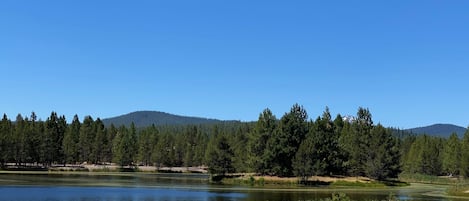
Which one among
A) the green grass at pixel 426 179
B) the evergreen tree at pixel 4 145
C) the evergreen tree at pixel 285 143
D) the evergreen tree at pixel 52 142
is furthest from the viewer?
the evergreen tree at pixel 52 142

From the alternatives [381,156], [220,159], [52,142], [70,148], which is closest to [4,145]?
[52,142]

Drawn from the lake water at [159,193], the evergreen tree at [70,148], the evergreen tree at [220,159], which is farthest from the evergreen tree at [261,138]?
the evergreen tree at [70,148]

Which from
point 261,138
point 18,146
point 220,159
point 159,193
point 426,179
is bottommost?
point 426,179

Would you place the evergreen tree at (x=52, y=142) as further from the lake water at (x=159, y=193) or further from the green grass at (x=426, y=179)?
the green grass at (x=426, y=179)

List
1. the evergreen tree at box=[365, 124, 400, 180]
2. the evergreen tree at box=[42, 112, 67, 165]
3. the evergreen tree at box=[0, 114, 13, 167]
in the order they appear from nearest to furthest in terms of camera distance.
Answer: the evergreen tree at box=[365, 124, 400, 180] < the evergreen tree at box=[0, 114, 13, 167] < the evergreen tree at box=[42, 112, 67, 165]

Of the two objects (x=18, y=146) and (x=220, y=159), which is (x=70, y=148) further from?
(x=220, y=159)

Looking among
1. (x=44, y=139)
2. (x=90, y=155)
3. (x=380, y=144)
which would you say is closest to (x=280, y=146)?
(x=380, y=144)

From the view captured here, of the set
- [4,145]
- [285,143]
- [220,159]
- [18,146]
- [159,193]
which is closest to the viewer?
[159,193]

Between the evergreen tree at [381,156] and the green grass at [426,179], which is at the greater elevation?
the evergreen tree at [381,156]

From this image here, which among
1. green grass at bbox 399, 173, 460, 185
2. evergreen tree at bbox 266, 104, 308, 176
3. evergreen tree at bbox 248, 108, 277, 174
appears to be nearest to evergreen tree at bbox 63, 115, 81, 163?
evergreen tree at bbox 248, 108, 277, 174

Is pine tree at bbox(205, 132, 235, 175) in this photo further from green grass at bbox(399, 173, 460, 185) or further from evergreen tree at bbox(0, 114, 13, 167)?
evergreen tree at bbox(0, 114, 13, 167)

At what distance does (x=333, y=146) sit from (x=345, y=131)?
21788 millimetres

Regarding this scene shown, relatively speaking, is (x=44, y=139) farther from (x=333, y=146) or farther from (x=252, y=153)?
(x=333, y=146)

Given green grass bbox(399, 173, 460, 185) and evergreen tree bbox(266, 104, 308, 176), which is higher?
evergreen tree bbox(266, 104, 308, 176)
